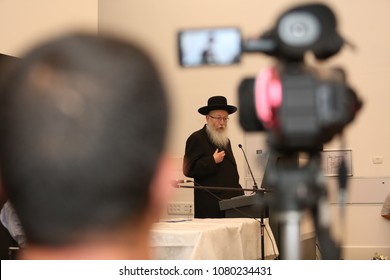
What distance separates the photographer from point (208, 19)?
3734 millimetres

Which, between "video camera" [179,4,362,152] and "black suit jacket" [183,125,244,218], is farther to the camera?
"black suit jacket" [183,125,244,218]

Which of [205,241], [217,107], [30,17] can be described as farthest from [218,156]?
[30,17]

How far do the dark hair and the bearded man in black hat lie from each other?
200 centimetres

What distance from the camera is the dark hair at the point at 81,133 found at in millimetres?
407

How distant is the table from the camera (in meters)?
1.60

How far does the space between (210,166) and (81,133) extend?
80.3 inches

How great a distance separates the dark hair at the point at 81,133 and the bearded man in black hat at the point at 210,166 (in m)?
2.00

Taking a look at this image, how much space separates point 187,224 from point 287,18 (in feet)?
4.57

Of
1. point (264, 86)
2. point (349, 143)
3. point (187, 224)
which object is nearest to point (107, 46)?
point (264, 86)

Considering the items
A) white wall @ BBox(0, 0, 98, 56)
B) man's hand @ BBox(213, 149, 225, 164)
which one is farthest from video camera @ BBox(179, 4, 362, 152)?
man's hand @ BBox(213, 149, 225, 164)

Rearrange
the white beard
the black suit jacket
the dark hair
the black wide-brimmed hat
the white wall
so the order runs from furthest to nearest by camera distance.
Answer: the black wide-brimmed hat, the white beard, the black suit jacket, the white wall, the dark hair

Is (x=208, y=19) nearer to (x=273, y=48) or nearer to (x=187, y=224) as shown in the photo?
(x=187, y=224)

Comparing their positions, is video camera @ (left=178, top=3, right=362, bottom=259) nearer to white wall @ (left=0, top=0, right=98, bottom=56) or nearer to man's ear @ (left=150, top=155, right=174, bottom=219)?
man's ear @ (left=150, top=155, right=174, bottom=219)

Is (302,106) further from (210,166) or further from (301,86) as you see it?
(210,166)
